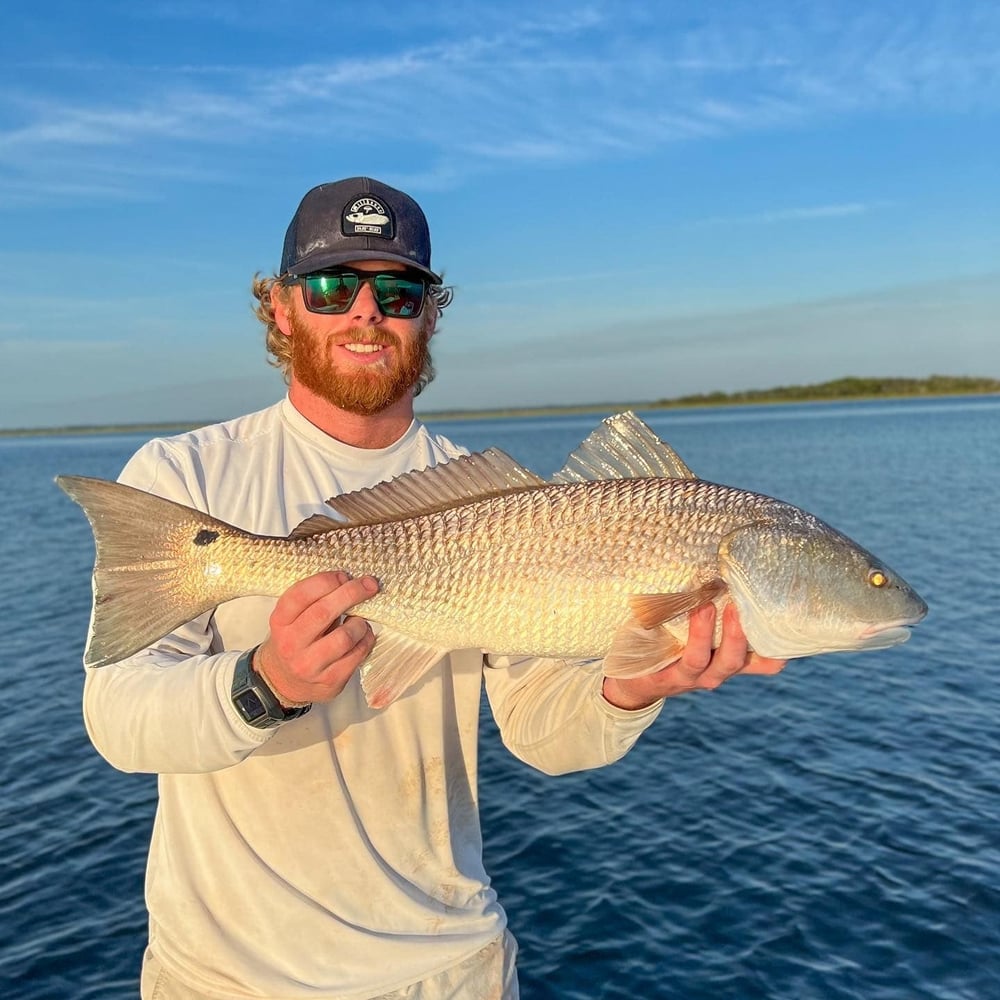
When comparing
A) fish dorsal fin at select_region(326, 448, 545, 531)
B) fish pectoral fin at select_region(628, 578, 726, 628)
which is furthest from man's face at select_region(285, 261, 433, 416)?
fish pectoral fin at select_region(628, 578, 726, 628)

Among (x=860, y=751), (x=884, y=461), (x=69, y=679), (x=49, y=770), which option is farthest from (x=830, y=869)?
(x=884, y=461)

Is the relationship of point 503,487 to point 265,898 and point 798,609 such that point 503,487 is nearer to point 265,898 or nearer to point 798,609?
point 798,609

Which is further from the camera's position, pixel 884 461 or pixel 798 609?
pixel 884 461

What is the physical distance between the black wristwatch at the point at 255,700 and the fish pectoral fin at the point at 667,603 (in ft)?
4.15

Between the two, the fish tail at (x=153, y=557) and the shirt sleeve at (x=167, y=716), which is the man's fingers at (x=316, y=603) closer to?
the shirt sleeve at (x=167, y=716)

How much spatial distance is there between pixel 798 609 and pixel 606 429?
1.03 m

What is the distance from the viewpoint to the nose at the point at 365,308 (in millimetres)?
3885

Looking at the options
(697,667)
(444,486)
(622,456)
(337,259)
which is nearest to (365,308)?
(337,259)

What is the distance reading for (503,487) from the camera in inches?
139

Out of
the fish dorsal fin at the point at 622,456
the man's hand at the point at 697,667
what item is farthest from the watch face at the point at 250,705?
the fish dorsal fin at the point at 622,456

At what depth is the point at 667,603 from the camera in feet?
10.8

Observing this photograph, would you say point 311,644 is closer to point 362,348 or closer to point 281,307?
point 362,348

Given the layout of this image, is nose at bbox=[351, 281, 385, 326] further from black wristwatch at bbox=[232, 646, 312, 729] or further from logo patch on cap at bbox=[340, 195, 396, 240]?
black wristwatch at bbox=[232, 646, 312, 729]

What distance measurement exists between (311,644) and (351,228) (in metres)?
1.89
